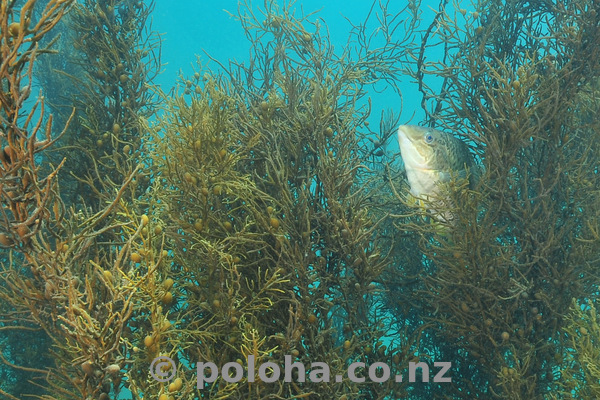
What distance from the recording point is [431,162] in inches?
135

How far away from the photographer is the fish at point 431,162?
3.43m

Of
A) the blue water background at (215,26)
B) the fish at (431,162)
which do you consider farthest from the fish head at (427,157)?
the blue water background at (215,26)

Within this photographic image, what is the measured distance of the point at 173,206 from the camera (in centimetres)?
309

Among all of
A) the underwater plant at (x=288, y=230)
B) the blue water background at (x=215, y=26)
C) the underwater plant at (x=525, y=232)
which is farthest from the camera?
the blue water background at (x=215, y=26)

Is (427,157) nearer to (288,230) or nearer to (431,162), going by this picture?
(431,162)

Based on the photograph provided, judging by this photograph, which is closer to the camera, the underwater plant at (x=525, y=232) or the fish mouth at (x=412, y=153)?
the fish mouth at (x=412, y=153)

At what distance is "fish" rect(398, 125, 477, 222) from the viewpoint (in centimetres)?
343

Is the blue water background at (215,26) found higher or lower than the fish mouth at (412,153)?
higher

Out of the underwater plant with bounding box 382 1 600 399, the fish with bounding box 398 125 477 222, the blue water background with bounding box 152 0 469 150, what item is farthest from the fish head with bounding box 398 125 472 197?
the blue water background with bounding box 152 0 469 150

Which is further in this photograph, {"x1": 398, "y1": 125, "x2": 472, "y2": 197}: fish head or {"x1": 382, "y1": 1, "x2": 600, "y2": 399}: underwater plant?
{"x1": 382, "y1": 1, "x2": 600, "y2": 399}: underwater plant

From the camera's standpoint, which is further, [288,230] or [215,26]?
[215,26]

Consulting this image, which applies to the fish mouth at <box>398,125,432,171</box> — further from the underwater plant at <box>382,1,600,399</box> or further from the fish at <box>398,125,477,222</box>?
the underwater plant at <box>382,1,600,399</box>

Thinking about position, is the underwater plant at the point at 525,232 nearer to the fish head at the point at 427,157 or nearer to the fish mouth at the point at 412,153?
the fish head at the point at 427,157

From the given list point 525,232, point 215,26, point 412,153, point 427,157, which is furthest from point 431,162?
point 215,26
